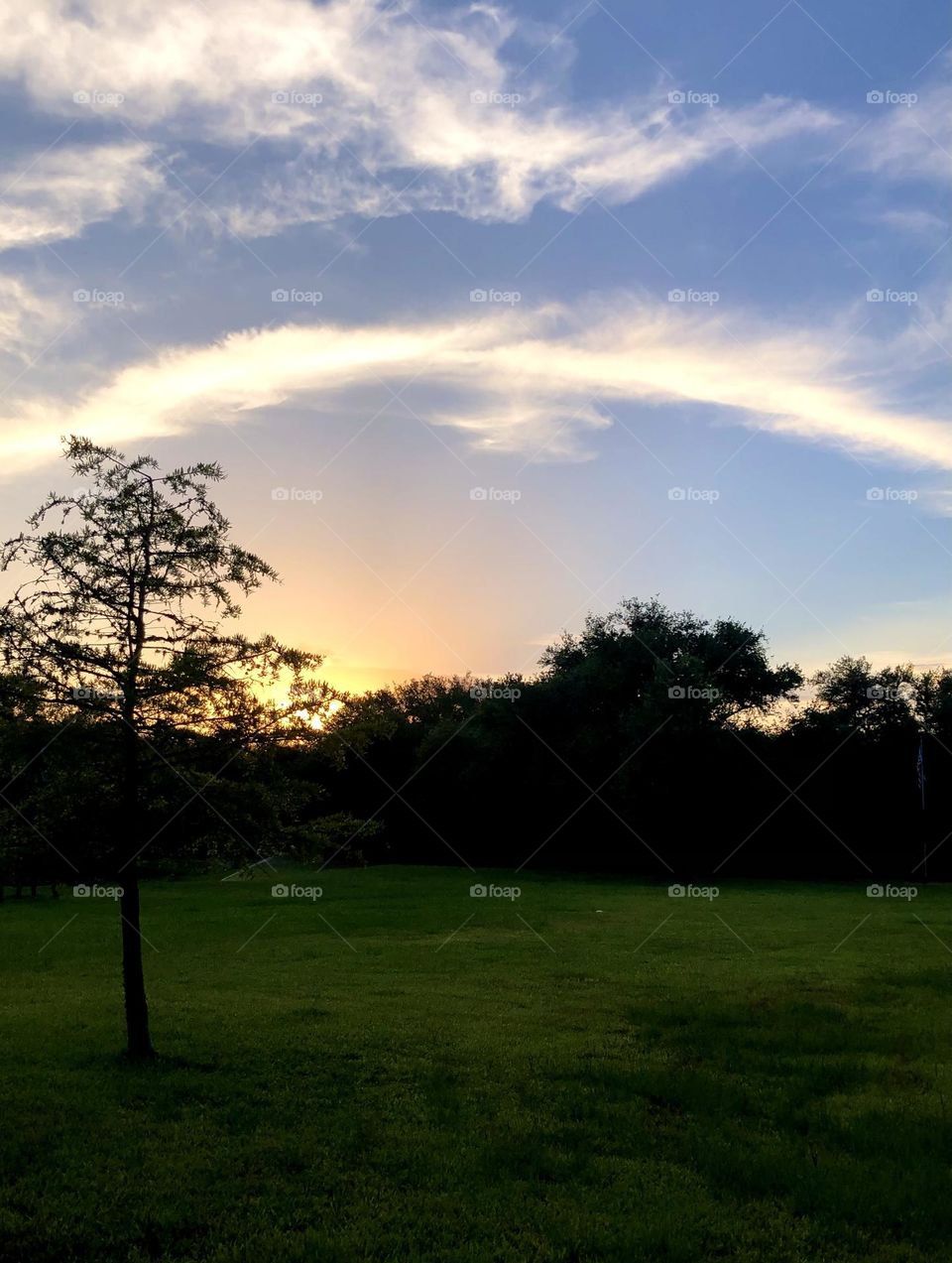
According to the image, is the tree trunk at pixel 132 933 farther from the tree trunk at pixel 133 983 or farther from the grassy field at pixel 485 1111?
the grassy field at pixel 485 1111

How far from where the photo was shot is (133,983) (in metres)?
13.8

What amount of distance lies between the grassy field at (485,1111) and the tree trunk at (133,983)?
15.8 inches

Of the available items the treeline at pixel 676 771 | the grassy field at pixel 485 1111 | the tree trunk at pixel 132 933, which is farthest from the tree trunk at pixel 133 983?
the treeline at pixel 676 771

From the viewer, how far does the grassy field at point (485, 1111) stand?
8.64 metres

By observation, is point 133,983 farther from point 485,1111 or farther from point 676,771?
point 676,771

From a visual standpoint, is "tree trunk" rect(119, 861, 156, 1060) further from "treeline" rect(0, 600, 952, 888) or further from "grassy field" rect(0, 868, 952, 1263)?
"treeline" rect(0, 600, 952, 888)

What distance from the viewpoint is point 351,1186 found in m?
9.49

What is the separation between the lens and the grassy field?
28.3 feet

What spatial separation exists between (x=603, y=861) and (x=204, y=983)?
43257 mm

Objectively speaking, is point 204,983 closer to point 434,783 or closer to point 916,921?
point 916,921

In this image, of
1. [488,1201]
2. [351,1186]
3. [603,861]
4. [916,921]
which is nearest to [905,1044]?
[488,1201]

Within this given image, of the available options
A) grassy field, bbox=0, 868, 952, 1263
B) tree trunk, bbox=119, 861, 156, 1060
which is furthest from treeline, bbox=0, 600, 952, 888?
tree trunk, bbox=119, 861, 156, 1060

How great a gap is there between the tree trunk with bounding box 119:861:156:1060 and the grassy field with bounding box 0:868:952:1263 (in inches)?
15.8

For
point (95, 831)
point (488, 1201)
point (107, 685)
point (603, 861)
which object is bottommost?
point (603, 861)
